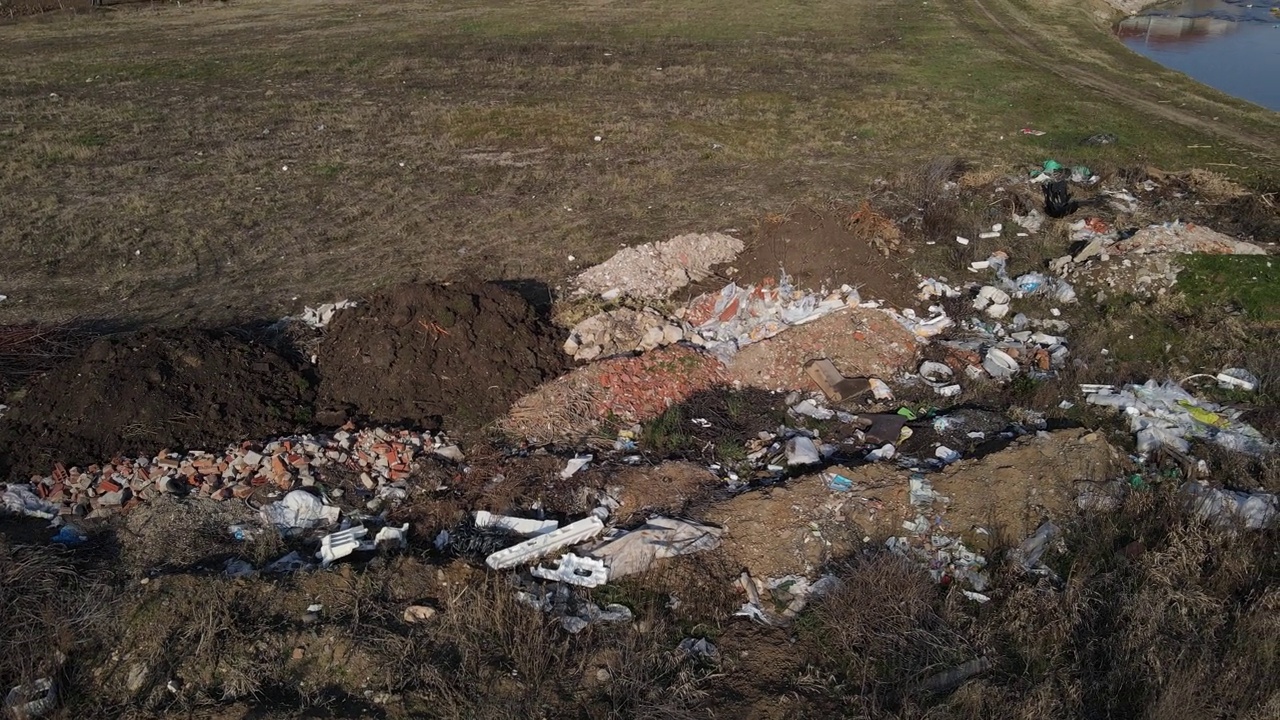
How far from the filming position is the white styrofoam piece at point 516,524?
16.7 feet

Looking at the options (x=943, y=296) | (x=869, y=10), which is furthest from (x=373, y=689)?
(x=869, y=10)

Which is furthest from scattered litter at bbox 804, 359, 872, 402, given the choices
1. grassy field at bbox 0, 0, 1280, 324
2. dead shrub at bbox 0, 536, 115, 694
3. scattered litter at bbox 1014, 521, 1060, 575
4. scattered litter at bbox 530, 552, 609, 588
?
dead shrub at bbox 0, 536, 115, 694

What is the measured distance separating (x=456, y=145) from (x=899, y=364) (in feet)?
28.4

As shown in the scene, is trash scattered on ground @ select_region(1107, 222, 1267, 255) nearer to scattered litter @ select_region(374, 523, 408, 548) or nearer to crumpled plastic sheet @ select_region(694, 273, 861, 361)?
crumpled plastic sheet @ select_region(694, 273, 861, 361)

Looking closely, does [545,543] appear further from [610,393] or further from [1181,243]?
[1181,243]

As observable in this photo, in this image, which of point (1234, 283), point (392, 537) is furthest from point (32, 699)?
point (1234, 283)

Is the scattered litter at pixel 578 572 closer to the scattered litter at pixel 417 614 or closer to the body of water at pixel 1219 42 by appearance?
the scattered litter at pixel 417 614

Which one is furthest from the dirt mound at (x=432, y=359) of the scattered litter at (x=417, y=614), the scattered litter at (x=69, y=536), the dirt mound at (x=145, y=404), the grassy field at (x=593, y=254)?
the scattered litter at (x=417, y=614)

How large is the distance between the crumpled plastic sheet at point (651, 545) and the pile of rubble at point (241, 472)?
5.40 feet

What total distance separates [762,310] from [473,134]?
25.8 feet

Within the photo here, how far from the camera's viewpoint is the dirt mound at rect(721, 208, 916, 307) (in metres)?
7.93

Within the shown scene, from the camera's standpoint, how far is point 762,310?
7707 millimetres

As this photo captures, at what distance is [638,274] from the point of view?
8484 mm

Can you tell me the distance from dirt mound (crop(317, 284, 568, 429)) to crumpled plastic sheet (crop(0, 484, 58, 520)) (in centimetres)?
184
